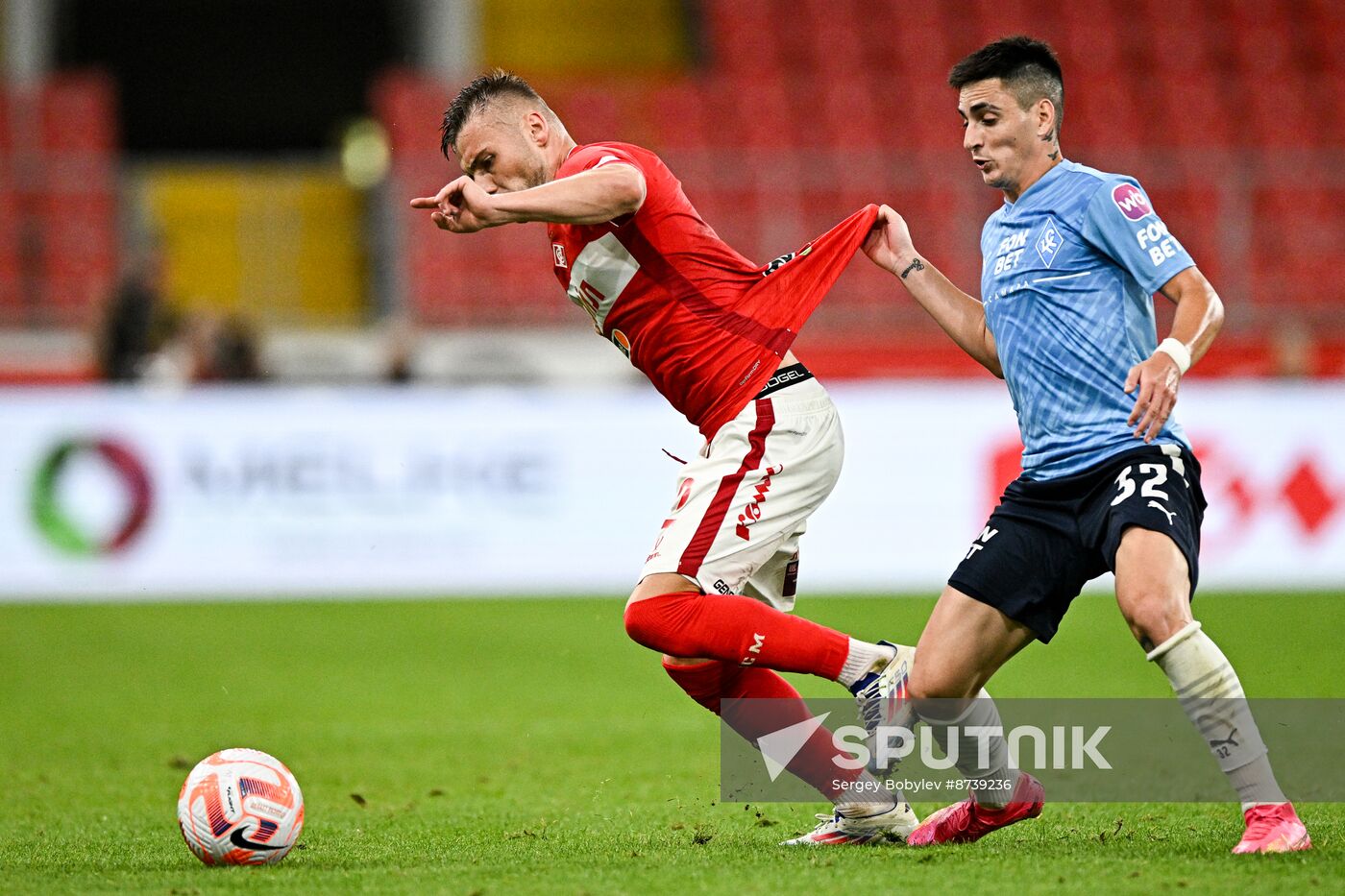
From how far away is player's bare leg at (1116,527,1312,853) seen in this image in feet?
15.1

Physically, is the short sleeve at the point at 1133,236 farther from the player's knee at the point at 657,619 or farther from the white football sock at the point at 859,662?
the player's knee at the point at 657,619

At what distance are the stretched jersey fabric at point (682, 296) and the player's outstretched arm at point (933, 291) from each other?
39 centimetres

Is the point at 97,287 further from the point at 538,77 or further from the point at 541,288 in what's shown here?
the point at 538,77

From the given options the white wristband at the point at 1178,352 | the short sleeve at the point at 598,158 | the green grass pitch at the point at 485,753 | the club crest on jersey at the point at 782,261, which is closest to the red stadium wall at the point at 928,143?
the green grass pitch at the point at 485,753

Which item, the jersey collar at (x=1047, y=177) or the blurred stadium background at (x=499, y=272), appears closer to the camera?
the jersey collar at (x=1047, y=177)

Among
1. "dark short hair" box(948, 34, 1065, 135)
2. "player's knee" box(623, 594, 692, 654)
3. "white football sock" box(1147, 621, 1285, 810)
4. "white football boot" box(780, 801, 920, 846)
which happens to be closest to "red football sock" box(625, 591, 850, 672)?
"player's knee" box(623, 594, 692, 654)

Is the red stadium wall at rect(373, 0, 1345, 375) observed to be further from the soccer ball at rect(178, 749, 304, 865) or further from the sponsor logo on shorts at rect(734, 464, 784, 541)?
the soccer ball at rect(178, 749, 304, 865)

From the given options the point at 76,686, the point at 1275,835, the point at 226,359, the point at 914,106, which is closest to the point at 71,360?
the point at 226,359

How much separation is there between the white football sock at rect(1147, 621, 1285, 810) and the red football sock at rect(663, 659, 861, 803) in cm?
109

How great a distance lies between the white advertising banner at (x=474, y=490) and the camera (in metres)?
12.7

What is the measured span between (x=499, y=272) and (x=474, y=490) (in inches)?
189

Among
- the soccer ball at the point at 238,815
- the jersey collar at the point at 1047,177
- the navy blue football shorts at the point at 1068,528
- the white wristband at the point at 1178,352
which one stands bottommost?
the soccer ball at the point at 238,815

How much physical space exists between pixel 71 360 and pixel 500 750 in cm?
969

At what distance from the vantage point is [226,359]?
46.0ft
